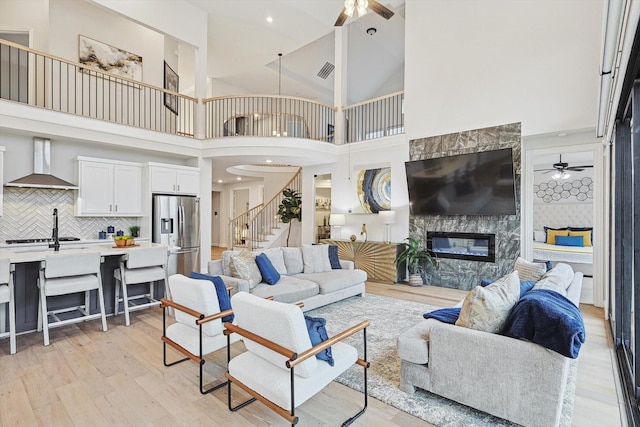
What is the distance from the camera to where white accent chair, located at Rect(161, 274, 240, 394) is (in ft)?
7.87

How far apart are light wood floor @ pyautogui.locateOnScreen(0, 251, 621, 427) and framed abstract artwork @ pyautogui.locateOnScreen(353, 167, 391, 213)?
4.21m

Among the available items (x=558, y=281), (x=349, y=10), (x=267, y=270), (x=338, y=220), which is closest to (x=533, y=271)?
(x=558, y=281)

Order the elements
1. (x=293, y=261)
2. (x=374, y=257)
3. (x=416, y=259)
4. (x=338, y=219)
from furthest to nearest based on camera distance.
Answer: (x=338, y=219)
(x=374, y=257)
(x=416, y=259)
(x=293, y=261)

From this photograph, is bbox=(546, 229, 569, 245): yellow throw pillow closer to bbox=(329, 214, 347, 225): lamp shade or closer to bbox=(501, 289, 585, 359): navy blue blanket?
bbox=(329, 214, 347, 225): lamp shade

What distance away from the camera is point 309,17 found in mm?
7406

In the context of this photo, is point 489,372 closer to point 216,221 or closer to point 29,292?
point 29,292

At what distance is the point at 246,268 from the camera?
3.98 meters

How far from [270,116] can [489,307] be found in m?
9.57

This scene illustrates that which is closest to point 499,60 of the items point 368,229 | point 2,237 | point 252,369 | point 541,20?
point 541,20

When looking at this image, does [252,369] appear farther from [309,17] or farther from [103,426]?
[309,17]

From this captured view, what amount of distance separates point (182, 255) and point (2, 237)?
2623mm

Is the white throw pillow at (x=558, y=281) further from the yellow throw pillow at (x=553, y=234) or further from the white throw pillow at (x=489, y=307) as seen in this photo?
the yellow throw pillow at (x=553, y=234)

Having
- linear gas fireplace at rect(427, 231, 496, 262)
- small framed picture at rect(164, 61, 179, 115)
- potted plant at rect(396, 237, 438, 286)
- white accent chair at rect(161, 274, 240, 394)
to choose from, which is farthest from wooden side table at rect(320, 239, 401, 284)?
small framed picture at rect(164, 61, 179, 115)

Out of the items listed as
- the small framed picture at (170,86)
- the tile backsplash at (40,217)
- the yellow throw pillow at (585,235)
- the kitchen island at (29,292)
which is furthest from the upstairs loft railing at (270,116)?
the yellow throw pillow at (585,235)
